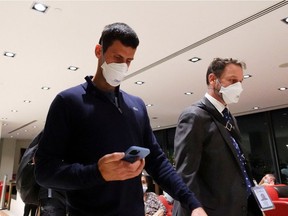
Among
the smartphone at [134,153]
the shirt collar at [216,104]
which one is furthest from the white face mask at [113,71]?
the shirt collar at [216,104]

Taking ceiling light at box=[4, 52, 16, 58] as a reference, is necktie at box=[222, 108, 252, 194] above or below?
below

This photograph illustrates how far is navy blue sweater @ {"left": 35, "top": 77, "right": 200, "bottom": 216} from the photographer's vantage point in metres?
0.78

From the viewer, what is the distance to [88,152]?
861mm

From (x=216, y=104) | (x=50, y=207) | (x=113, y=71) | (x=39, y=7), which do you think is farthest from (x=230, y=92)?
(x=39, y=7)

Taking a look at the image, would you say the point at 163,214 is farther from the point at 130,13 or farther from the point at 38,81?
the point at 38,81

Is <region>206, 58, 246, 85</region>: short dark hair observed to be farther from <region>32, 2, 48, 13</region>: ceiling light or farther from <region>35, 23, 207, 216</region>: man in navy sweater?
<region>32, 2, 48, 13</region>: ceiling light

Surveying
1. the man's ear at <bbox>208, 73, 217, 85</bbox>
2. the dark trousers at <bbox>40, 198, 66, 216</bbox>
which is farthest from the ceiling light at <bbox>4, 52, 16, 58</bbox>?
the man's ear at <bbox>208, 73, 217, 85</bbox>

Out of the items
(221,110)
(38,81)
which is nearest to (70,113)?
(221,110)

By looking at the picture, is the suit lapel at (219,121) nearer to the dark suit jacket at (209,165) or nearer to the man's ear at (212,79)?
the dark suit jacket at (209,165)

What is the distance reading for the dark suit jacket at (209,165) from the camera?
4.32 feet

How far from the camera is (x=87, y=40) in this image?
359 cm

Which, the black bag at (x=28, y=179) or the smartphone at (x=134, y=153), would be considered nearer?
the smartphone at (x=134, y=153)

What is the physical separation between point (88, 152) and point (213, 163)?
30.4 inches

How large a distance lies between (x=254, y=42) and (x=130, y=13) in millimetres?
1829
